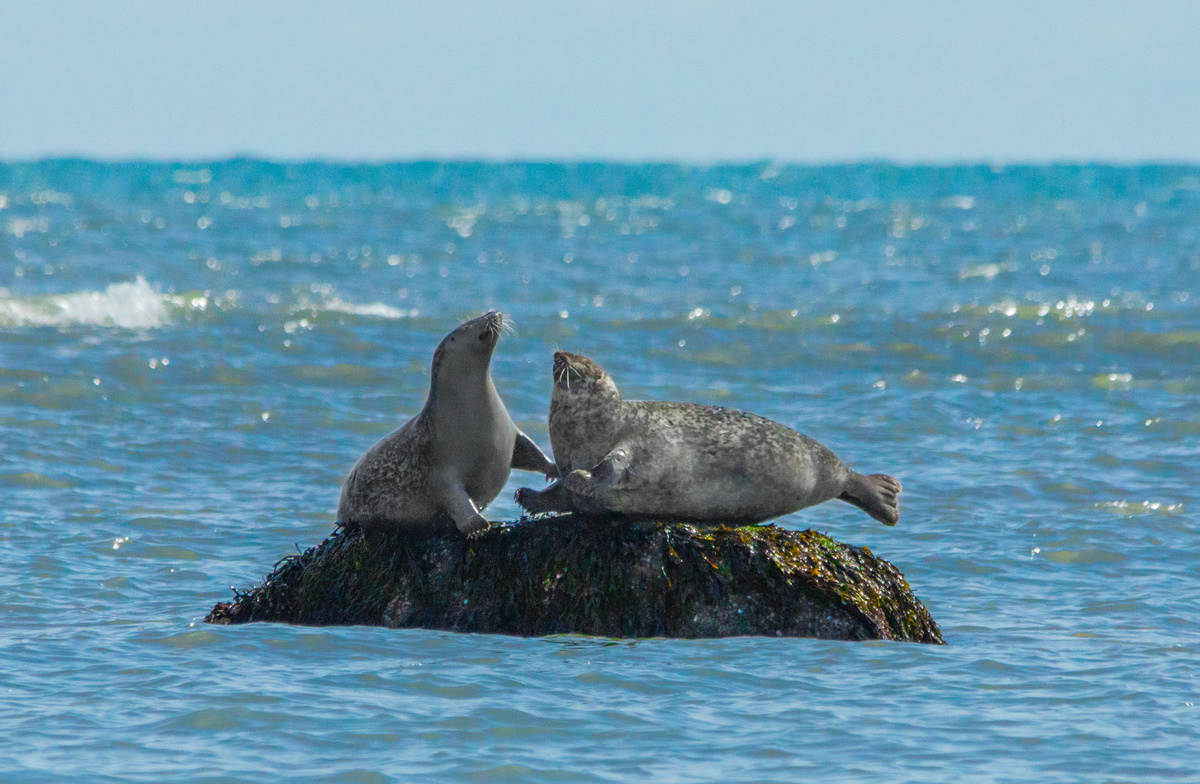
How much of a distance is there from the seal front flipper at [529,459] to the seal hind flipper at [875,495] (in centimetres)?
129

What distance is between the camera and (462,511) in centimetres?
692

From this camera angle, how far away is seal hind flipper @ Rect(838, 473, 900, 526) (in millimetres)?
7395

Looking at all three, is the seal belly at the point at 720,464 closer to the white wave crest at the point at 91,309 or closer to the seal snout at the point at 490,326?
the seal snout at the point at 490,326

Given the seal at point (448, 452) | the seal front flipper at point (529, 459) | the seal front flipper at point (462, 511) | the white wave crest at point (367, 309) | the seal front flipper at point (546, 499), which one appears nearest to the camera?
the seal front flipper at point (546, 499)

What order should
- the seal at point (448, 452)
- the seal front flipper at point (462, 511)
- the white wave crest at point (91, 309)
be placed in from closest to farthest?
the seal front flipper at point (462, 511) → the seal at point (448, 452) → the white wave crest at point (91, 309)

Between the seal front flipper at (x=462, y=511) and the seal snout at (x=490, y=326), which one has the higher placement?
the seal snout at (x=490, y=326)

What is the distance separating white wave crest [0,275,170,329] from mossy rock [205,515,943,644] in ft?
39.3

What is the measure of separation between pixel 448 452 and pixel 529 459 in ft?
1.48

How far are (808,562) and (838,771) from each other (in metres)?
1.69

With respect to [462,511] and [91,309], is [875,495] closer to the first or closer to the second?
[462,511]

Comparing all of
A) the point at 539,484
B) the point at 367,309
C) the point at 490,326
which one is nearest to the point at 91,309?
the point at 367,309

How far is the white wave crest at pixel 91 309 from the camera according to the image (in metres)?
18.4

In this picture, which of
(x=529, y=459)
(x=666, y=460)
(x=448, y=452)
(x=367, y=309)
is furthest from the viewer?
(x=367, y=309)

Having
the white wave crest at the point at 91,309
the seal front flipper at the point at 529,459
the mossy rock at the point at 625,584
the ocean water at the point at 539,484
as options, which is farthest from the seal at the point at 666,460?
the white wave crest at the point at 91,309
